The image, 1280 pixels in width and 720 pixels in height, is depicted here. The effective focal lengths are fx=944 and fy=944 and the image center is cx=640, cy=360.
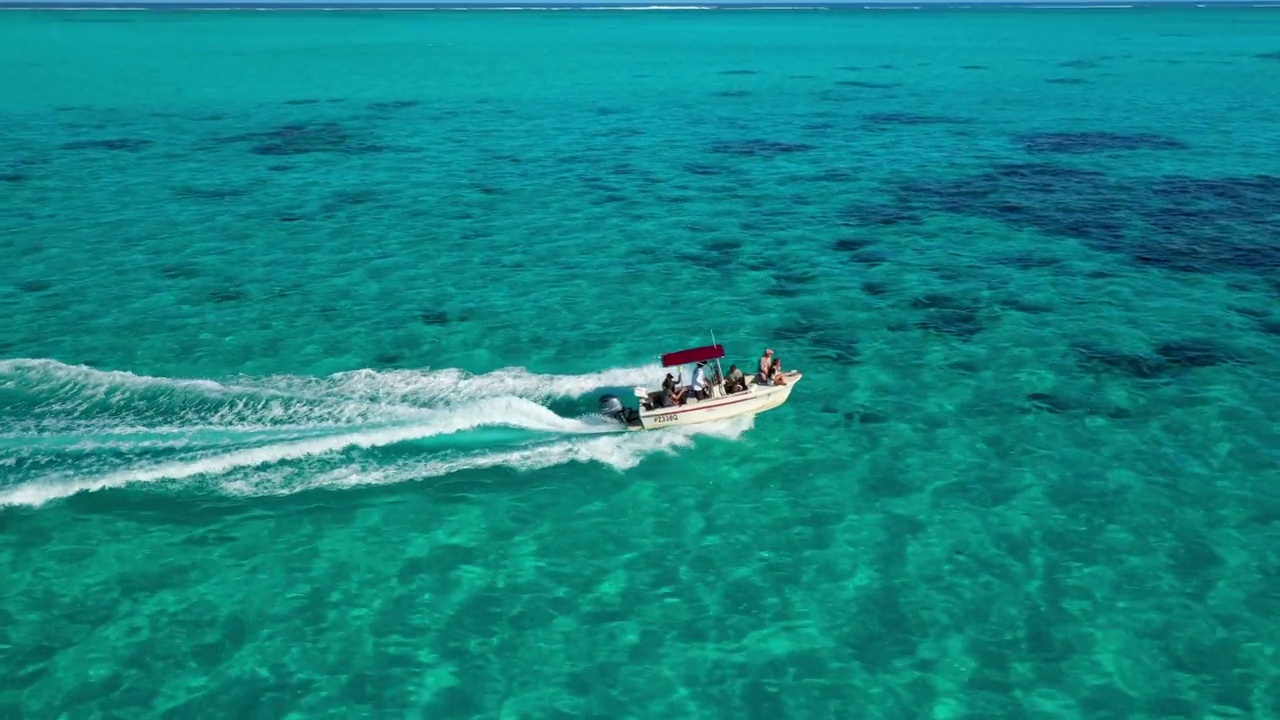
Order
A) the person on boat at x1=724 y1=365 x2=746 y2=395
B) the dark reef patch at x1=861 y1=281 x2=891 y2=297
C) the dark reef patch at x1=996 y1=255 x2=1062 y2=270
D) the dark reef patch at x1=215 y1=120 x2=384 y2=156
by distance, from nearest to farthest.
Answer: the person on boat at x1=724 y1=365 x2=746 y2=395 < the dark reef patch at x1=861 y1=281 x2=891 y2=297 < the dark reef patch at x1=996 y1=255 x2=1062 y2=270 < the dark reef patch at x1=215 y1=120 x2=384 y2=156

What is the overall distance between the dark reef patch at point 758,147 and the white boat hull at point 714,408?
4423 cm

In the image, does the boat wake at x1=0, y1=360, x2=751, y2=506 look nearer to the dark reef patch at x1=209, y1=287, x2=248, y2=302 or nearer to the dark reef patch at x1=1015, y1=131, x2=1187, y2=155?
the dark reef patch at x1=209, y1=287, x2=248, y2=302

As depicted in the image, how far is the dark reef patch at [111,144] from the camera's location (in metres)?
74.2

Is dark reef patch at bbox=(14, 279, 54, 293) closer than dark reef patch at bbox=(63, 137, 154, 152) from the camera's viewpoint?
Yes

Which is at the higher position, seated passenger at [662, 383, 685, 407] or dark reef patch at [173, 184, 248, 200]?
dark reef patch at [173, 184, 248, 200]

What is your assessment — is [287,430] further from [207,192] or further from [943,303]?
[207,192]

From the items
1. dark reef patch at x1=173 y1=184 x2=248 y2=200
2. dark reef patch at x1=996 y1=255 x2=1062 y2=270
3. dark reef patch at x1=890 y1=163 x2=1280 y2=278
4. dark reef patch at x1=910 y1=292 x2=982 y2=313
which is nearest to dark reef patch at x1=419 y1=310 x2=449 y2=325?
dark reef patch at x1=910 y1=292 x2=982 y2=313

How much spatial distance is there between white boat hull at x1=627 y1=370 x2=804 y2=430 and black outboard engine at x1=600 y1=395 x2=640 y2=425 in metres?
0.21

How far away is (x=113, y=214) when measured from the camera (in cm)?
5641

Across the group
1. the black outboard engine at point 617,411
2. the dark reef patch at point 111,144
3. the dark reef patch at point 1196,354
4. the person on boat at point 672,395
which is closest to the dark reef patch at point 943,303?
the dark reef patch at point 1196,354

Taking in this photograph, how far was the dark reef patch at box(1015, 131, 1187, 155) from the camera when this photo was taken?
2876 inches

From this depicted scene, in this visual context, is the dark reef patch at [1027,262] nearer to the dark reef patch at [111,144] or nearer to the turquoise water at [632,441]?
the turquoise water at [632,441]

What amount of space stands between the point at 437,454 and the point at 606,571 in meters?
7.82

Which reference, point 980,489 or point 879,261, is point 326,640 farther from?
point 879,261
